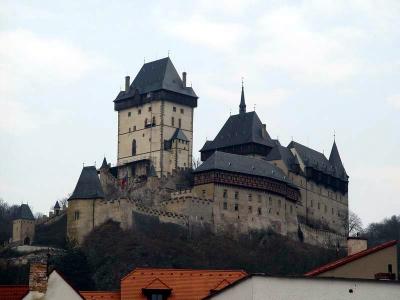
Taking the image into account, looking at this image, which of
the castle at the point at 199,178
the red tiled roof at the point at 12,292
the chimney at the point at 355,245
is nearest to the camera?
the red tiled roof at the point at 12,292

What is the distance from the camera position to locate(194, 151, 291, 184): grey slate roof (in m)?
107

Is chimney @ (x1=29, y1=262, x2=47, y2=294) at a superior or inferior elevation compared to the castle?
inferior

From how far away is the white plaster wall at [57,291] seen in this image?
3306 centimetres

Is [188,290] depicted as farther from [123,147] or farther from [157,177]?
Result: [123,147]

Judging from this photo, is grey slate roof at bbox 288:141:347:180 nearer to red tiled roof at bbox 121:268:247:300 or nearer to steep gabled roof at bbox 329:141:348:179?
steep gabled roof at bbox 329:141:348:179

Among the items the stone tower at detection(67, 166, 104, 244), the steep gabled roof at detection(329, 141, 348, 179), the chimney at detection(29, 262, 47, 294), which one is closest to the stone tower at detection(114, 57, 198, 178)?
the stone tower at detection(67, 166, 104, 244)

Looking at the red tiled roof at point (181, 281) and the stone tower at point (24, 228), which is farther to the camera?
the stone tower at point (24, 228)

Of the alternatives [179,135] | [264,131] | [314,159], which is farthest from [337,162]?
[179,135]

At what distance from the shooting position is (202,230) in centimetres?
10100

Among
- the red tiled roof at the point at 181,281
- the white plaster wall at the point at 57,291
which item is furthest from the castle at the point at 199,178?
the white plaster wall at the point at 57,291

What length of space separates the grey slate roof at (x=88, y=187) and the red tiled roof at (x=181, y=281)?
6423 cm

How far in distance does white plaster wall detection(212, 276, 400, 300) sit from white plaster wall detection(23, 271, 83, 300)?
17.3 feet

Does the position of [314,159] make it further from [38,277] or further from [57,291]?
[38,277]

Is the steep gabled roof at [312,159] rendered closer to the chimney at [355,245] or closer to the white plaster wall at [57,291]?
the chimney at [355,245]
